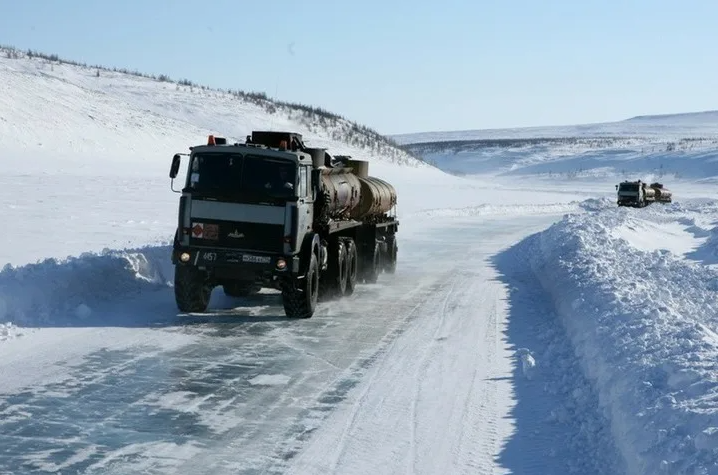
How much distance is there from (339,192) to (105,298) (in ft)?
16.5

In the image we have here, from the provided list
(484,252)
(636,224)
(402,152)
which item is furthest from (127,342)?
(402,152)

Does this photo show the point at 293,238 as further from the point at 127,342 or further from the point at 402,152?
the point at 402,152

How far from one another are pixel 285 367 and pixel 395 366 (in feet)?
4.40

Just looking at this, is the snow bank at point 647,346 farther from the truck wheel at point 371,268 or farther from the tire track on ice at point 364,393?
the truck wheel at point 371,268

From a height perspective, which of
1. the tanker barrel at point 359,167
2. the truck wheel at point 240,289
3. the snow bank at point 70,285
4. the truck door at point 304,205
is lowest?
the truck wheel at point 240,289

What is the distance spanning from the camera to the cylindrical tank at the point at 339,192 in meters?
17.0

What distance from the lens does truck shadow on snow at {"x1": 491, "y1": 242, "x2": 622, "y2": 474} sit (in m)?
7.63

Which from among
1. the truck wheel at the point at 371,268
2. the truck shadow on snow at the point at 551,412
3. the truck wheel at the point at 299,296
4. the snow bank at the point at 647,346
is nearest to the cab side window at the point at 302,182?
the truck wheel at the point at 299,296

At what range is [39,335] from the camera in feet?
40.5

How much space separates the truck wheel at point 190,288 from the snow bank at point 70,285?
1378mm

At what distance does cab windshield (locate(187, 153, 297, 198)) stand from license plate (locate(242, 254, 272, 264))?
942 mm

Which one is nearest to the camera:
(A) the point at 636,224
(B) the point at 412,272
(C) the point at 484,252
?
(B) the point at 412,272

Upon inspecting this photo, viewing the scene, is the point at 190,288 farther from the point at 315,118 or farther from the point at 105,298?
the point at 315,118

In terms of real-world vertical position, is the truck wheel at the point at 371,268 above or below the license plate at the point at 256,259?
below
